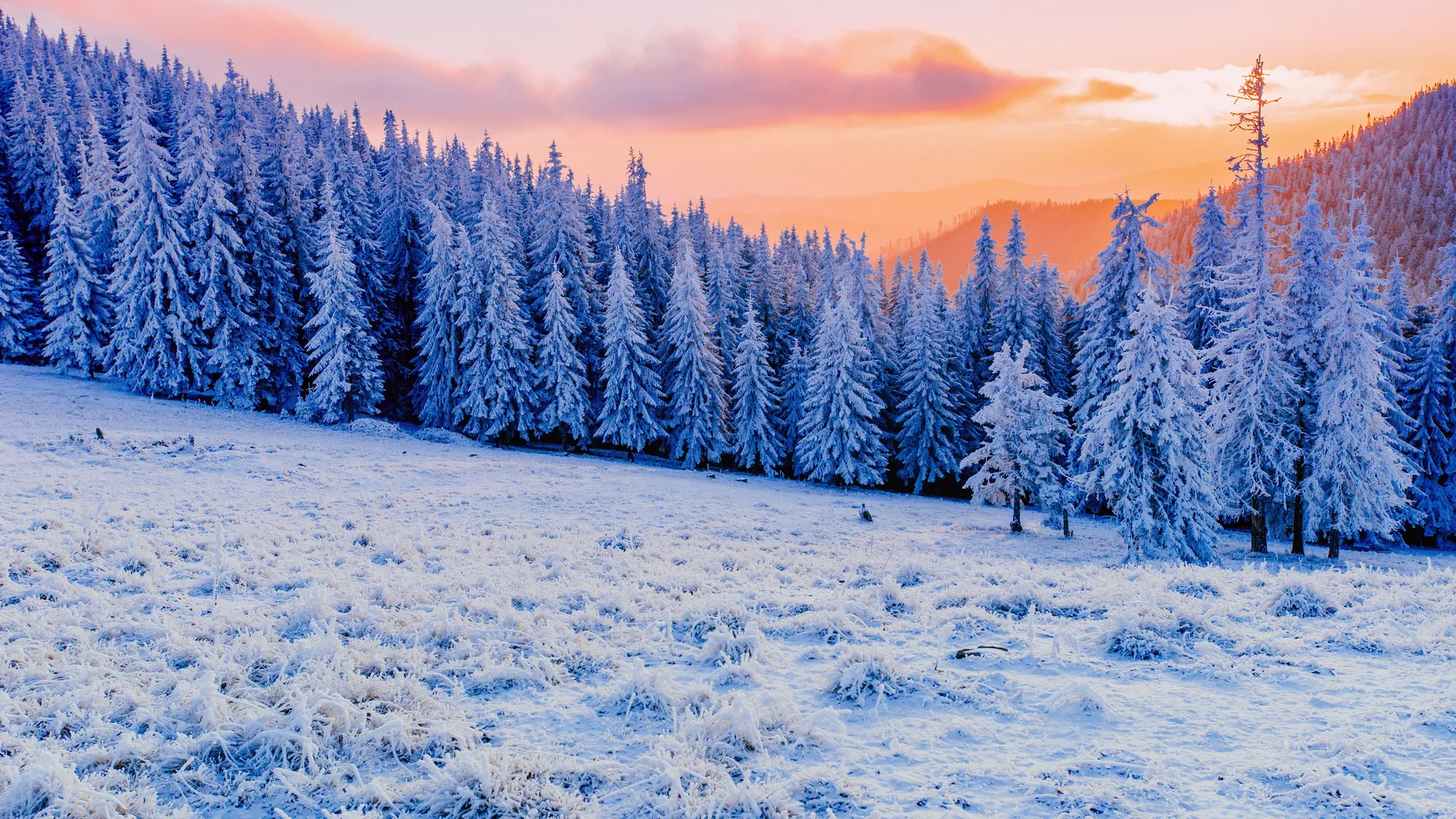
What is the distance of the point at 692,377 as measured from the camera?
4775cm

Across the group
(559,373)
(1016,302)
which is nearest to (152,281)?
(559,373)

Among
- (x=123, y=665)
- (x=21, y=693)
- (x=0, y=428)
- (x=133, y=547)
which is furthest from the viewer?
(x=0, y=428)

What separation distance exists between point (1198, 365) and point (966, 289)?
30792 mm

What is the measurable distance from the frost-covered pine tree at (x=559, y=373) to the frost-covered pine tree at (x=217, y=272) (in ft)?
54.3

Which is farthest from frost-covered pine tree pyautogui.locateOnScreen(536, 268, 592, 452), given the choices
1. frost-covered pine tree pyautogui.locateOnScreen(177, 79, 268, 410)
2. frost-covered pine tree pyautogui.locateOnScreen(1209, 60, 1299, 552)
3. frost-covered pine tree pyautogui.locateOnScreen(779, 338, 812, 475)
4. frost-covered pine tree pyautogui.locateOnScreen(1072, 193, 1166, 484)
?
frost-covered pine tree pyautogui.locateOnScreen(1209, 60, 1299, 552)

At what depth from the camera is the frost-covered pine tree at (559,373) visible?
151ft

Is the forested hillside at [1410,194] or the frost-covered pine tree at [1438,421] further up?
the forested hillside at [1410,194]

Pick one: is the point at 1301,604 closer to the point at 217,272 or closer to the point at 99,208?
the point at 217,272

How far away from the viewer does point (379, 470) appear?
3030cm

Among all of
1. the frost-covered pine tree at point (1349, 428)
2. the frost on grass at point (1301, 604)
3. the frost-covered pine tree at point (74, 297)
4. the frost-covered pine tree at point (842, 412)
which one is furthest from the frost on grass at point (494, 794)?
→ the frost-covered pine tree at point (74, 297)

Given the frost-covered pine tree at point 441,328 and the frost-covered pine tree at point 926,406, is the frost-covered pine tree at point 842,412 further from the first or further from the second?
the frost-covered pine tree at point 441,328

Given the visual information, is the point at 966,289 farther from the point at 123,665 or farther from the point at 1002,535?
the point at 123,665

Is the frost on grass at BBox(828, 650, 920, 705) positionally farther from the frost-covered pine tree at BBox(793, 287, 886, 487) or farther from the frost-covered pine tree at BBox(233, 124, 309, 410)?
the frost-covered pine tree at BBox(233, 124, 309, 410)

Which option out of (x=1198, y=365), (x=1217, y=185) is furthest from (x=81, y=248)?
(x=1217, y=185)
